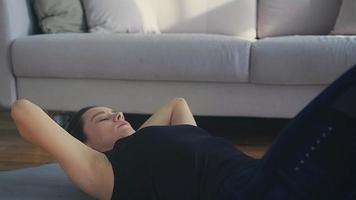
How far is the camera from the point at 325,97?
1.04 m

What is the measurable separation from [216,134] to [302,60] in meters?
0.59

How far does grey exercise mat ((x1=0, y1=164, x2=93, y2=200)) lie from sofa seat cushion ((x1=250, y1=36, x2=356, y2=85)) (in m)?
0.96

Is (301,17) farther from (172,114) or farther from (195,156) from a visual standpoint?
(195,156)

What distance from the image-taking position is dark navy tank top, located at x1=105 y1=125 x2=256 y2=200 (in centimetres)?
134

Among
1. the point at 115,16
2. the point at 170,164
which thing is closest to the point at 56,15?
the point at 115,16

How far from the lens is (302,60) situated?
2.35m

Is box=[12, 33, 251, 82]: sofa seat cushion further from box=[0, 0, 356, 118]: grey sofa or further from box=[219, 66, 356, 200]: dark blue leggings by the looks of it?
box=[219, 66, 356, 200]: dark blue leggings

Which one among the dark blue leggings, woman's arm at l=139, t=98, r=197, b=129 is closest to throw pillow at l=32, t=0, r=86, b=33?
woman's arm at l=139, t=98, r=197, b=129

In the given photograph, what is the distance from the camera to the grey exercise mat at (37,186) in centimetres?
169

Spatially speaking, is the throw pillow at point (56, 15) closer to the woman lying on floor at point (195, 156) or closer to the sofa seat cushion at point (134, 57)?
the sofa seat cushion at point (134, 57)

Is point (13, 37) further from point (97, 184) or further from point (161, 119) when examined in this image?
point (97, 184)

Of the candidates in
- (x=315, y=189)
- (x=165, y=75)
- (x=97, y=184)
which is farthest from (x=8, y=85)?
(x=315, y=189)

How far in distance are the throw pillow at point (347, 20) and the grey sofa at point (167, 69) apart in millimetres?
330

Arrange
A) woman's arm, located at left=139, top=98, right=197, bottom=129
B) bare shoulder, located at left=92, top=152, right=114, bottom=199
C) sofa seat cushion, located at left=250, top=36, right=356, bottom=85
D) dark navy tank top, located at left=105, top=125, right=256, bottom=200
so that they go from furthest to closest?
sofa seat cushion, located at left=250, top=36, right=356, bottom=85 < woman's arm, located at left=139, top=98, right=197, bottom=129 < bare shoulder, located at left=92, top=152, right=114, bottom=199 < dark navy tank top, located at left=105, top=125, right=256, bottom=200
